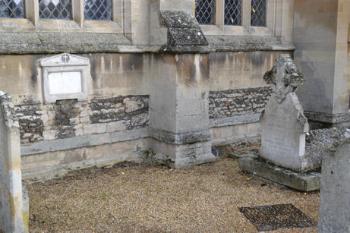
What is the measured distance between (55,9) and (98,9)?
0.85m

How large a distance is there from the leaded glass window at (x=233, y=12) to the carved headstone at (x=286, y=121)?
3.35 m

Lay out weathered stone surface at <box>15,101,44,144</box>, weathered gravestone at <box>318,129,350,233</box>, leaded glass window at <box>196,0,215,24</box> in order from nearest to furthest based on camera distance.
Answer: weathered gravestone at <box>318,129,350,233</box>
weathered stone surface at <box>15,101,44,144</box>
leaded glass window at <box>196,0,215,24</box>

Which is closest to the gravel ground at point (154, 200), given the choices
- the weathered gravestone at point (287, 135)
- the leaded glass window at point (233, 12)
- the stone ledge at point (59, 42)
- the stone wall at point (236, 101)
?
the weathered gravestone at point (287, 135)

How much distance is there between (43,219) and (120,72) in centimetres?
336

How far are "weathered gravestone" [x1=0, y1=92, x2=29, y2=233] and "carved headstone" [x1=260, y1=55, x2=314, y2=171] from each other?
4.01m

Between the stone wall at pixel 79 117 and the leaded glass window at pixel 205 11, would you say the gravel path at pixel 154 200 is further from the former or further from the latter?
the leaded glass window at pixel 205 11

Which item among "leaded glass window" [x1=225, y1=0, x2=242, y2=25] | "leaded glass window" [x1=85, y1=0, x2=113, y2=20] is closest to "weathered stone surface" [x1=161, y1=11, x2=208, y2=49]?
"leaded glass window" [x1=85, y1=0, x2=113, y2=20]

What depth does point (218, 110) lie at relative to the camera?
9664 mm

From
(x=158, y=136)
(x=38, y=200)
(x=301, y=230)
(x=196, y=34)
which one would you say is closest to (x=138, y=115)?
(x=158, y=136)

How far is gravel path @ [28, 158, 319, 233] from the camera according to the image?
5.48m

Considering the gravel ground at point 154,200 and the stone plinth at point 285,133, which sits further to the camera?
the stone plinth at point 285,133

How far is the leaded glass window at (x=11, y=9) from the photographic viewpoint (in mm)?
7089

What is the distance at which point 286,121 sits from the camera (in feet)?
22.3

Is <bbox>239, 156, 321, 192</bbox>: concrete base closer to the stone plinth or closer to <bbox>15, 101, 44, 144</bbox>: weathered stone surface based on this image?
the stone plinth
